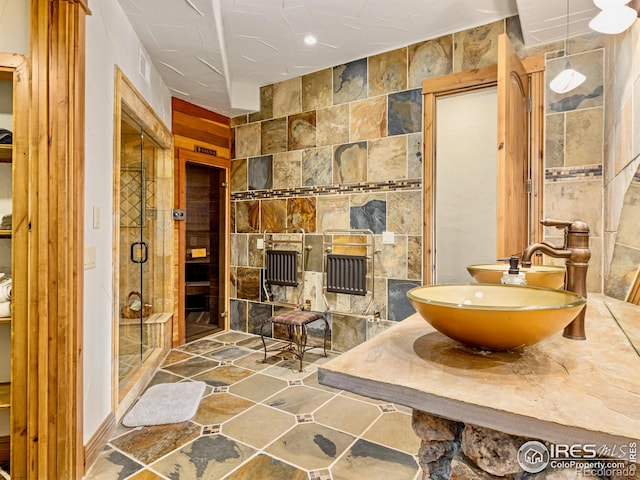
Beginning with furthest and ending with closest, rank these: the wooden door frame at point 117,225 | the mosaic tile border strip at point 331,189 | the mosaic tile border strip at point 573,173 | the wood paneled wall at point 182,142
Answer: the wood paneled wall at point 182,142 → the mosaic tile border strip at point 331,189 → the mosaic tile border strip at point 573,173 → the wooden door frame at point 117,225

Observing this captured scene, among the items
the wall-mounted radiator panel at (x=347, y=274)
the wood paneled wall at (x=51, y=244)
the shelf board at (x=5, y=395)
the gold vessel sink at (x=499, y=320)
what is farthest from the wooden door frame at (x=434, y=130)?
the shelf board at (x=5, y=395)

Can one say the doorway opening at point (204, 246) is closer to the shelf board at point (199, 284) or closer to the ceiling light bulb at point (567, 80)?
the shelf board at point (199, 284)

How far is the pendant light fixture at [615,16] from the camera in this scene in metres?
1.44

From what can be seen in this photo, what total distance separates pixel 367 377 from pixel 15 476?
6.02 feet

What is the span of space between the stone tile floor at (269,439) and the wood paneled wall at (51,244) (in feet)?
1.05

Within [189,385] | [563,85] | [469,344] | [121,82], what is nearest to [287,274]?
[189,385]

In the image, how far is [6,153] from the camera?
1.68 m

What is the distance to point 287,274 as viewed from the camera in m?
3.65

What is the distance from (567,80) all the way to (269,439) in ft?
9.22

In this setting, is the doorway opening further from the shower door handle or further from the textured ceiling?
the textured ceiling

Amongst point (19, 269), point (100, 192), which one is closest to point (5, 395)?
point (19, 269)

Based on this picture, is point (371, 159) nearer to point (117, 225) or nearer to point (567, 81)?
point (567, 81)

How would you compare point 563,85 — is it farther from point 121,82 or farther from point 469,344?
point 121,82

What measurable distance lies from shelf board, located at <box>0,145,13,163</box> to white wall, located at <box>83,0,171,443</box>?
30cm
